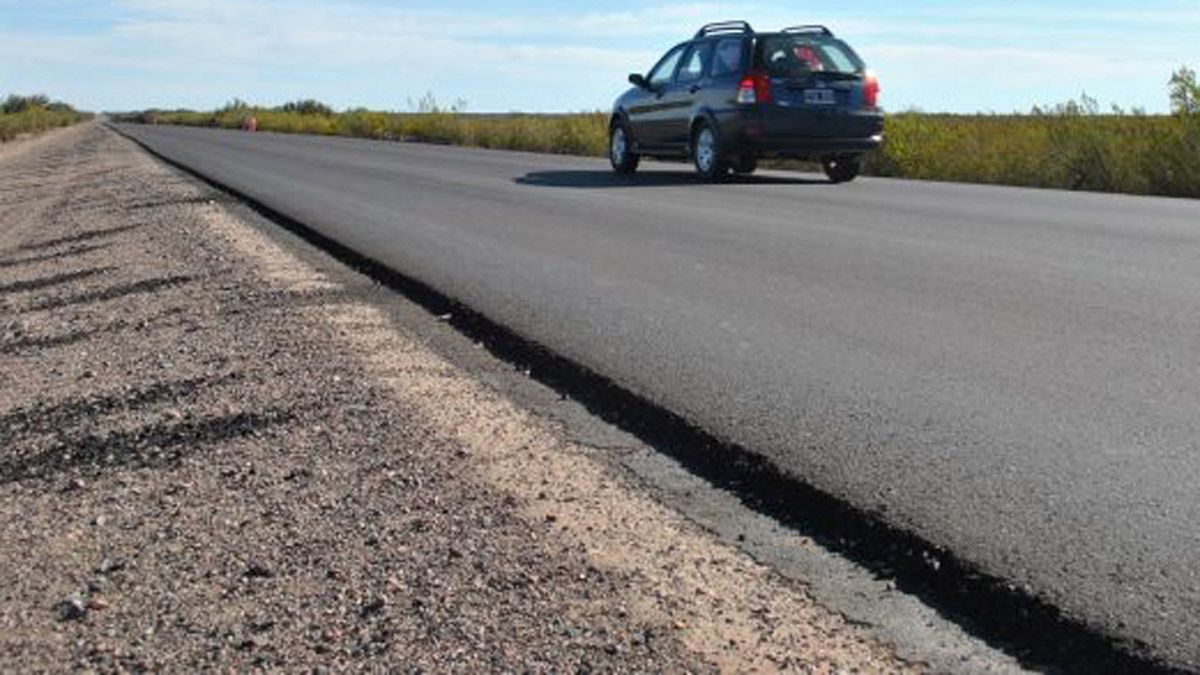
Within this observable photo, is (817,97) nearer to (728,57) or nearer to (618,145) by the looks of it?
(728,57)

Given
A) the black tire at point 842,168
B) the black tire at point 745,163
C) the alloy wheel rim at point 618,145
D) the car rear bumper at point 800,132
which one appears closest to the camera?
the car rear bumper at point 800,132

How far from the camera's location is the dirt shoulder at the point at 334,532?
9.61ft

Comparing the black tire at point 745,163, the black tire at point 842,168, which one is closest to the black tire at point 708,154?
the black tire at point 745,163

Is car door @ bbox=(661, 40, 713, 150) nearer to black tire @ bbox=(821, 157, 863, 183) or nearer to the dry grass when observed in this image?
black tire @ bbox=(821, 157, 863, 183)

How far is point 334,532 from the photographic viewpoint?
3717mm

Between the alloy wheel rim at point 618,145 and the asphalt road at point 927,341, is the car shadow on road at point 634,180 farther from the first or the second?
the asphalt road at point 927,341

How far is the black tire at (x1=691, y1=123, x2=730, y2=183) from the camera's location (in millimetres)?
16812

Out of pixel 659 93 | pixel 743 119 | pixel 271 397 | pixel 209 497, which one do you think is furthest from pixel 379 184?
pixel 209 497

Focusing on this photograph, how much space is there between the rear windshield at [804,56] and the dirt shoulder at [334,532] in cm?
1014

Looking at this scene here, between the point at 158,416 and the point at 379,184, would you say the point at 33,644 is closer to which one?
the point at 158,416

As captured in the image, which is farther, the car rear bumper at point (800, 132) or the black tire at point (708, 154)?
the black tire at point (708, 154)

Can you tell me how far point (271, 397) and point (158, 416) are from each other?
432mm

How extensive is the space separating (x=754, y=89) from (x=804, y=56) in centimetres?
77

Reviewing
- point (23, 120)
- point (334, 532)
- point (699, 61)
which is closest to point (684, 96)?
point (699, 61)
